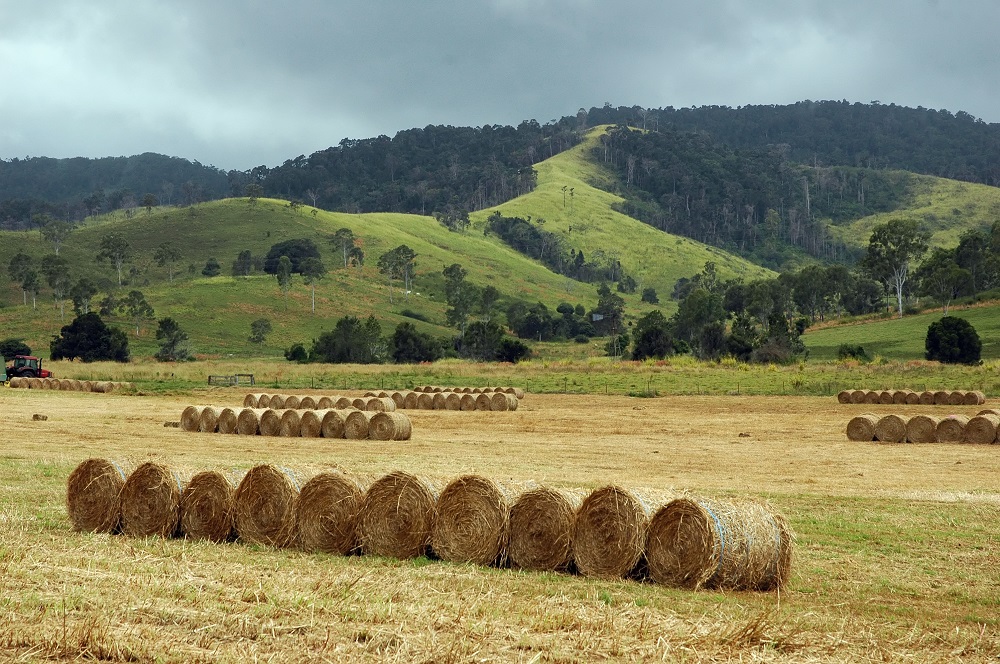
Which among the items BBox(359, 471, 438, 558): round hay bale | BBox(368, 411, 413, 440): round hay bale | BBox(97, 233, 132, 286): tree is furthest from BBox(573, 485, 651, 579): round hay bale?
BBox(97, 233, 132, 286): tree

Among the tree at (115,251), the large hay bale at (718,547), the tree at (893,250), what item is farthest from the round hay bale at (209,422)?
the tree at (115,251)

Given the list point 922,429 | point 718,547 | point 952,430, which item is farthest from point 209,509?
point 952,430

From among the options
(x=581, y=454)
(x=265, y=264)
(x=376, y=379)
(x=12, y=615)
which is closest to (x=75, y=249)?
(x=265, y=264)

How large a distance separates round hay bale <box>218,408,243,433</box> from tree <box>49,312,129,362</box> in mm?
66976

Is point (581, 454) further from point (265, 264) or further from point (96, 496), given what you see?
point (265, 264)

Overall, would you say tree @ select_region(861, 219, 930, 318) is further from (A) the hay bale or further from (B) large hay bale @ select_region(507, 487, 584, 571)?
(B) large hay bale @ select_region(507, 487, 584, 571)

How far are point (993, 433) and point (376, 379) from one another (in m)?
43.0

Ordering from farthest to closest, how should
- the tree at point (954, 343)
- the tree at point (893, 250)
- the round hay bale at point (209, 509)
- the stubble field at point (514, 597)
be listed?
the tree at point (893, 250), the tree at point (954, 343), the round hay bale at point (209, 509), the stubble field at point (514, 597)

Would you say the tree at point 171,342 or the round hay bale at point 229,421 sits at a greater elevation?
the tree at point 171,342

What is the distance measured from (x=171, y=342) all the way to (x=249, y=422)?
7004 cm

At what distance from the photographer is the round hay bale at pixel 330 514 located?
43.3 feet

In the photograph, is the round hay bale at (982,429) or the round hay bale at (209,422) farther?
the round hay bale at (209,422)

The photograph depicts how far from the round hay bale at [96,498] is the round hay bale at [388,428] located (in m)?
17.9

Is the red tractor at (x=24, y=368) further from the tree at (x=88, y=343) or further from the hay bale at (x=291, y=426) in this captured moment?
the hay bale at (x=291, y=426)
